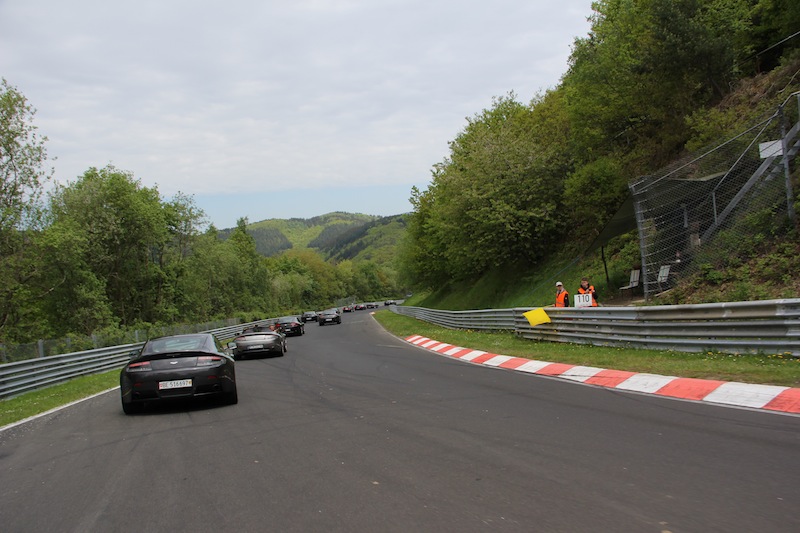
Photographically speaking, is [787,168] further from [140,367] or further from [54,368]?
[54,368]

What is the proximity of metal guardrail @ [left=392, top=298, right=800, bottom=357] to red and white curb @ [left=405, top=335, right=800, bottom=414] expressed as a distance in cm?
182

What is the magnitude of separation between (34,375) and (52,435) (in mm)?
8093

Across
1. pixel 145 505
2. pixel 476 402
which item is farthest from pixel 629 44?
pixel 145 505

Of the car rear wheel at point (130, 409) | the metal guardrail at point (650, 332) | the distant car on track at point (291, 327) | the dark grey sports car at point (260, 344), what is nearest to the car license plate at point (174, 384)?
the car rear wheel at point (130, 409)

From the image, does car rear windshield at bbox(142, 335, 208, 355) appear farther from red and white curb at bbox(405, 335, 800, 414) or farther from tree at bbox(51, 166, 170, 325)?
tree at bbox(51, 166, 170, 325)

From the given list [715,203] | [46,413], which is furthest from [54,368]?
[715,203]

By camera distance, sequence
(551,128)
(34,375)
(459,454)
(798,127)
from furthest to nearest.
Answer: (551,128)
(34,375)
(798,127)
(459,454)

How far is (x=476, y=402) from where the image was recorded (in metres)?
7.93

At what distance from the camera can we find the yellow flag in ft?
50.3

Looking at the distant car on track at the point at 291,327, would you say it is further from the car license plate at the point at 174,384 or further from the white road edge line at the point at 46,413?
the car license plate at the point at 174,384

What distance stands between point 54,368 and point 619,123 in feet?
77.4

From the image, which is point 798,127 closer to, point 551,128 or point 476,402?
point 476,402

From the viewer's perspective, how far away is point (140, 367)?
868 centimetres

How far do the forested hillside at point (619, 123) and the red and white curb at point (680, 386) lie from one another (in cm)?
994
